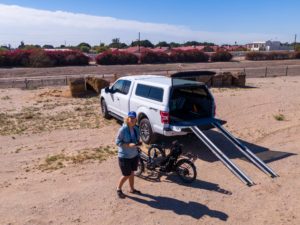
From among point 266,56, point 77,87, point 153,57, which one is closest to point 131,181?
point 77,87

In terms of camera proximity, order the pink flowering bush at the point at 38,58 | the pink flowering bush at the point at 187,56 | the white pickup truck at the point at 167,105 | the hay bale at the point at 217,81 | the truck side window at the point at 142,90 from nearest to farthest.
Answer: the white pickup truck at the point at 167,105 < the truck side window at the point at 142,90 < the hay bale at the point at 217,81 < the pink flowering bush at the point at 38,58 < the pink flowering bush at the point at 187,56

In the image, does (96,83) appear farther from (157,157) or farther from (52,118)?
(157,157)

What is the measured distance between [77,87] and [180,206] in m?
14.5

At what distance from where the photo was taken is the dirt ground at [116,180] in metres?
5.86

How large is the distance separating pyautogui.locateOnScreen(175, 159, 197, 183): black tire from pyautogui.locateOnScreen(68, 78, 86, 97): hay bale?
1334 cm

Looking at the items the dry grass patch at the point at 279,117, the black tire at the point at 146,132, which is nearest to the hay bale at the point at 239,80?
the dry grass patch at the point at 279,117

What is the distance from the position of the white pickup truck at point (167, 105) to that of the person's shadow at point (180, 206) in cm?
265

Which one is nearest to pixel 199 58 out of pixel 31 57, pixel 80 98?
pixel 31 57

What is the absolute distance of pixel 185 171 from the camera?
718cm

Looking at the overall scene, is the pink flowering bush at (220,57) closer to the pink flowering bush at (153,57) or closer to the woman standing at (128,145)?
the pink flowering bush at (153,57)

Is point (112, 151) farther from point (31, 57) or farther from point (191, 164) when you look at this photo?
point (31, 57)

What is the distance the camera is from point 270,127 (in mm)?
11758

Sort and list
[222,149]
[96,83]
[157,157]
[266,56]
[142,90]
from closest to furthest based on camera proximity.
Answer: [157,157] < [222,149] < [142,90] < [96,83] < [266,56]

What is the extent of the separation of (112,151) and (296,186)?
4721 mm
